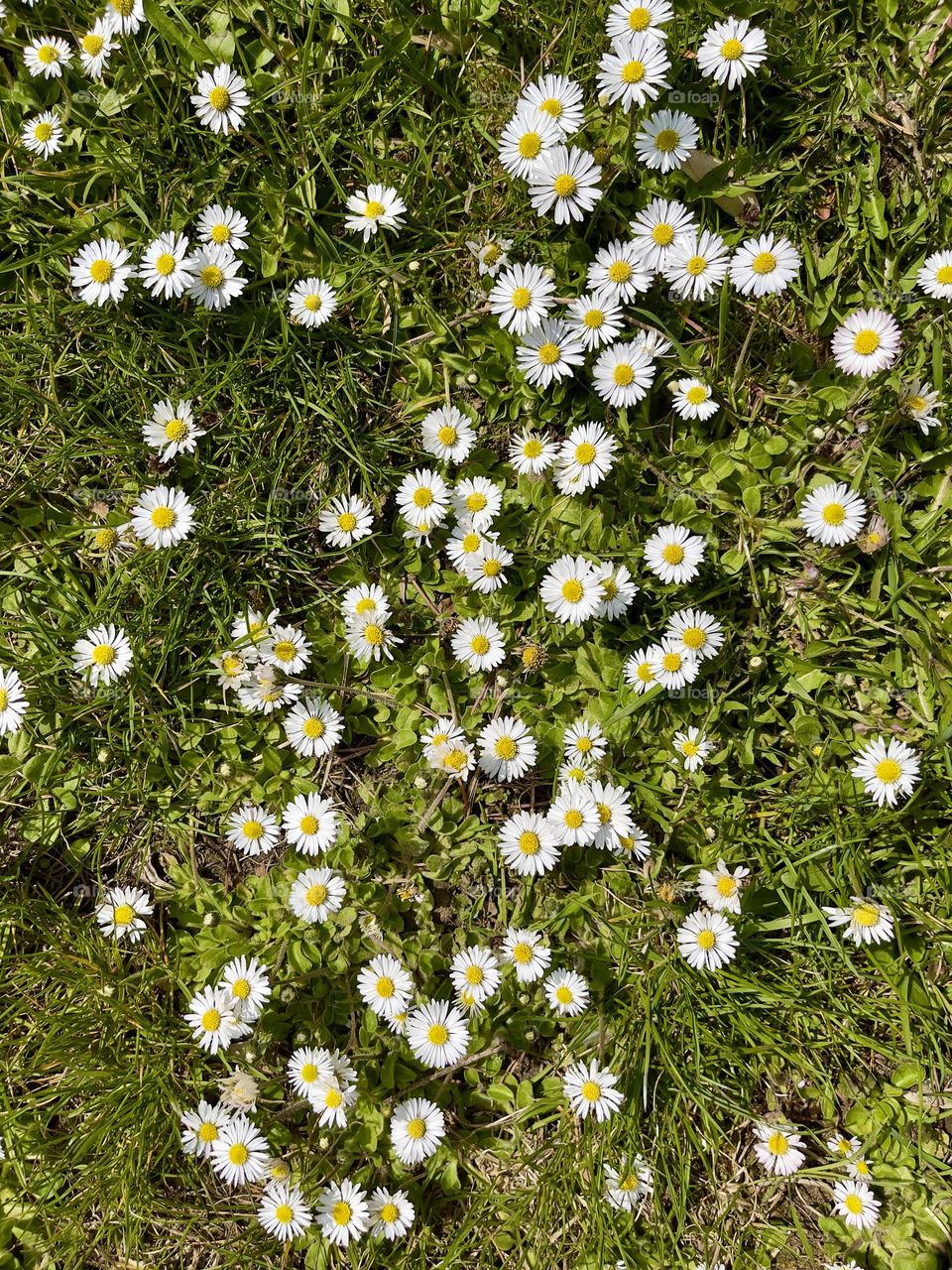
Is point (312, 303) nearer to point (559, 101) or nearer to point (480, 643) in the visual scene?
point (559, 101)

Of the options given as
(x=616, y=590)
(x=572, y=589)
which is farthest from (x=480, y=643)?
(x=616, y=590)

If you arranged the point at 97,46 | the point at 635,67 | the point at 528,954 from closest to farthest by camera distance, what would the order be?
the point at 635,67, the point at 528,954, the point at 97,46

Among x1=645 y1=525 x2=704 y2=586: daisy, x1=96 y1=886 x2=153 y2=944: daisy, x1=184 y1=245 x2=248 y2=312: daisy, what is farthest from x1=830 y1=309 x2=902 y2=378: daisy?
x1=96 y1=886 x2=153 y2=944: daisy

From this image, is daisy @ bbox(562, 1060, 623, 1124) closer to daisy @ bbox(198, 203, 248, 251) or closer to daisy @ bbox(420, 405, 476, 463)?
daisy @ bbox(420, 405, 476, 463)

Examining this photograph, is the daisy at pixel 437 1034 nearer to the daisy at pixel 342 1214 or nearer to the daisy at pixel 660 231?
the daisy at pixel 342 1214

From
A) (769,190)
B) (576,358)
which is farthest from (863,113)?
(576,358)
